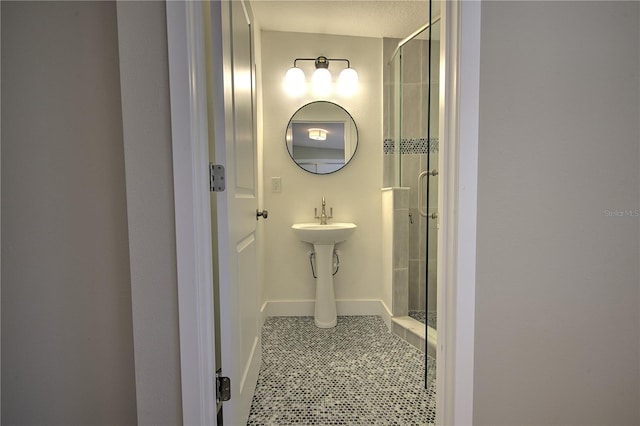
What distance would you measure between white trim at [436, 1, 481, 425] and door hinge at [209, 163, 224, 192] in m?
0.70

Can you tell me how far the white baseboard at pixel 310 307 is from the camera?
2.54 metres

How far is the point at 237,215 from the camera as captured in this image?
111 cm

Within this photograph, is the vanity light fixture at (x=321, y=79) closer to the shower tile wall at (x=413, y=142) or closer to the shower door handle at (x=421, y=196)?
the shower tile wall at (x=413, y=142)

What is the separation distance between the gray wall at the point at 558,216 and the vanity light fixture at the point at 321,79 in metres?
1.61

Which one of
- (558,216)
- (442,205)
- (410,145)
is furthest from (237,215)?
(410,145)

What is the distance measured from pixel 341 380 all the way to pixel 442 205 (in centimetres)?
115

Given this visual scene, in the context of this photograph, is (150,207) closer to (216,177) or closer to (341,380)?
(216,177)

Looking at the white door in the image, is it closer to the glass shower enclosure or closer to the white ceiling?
the white ceiling

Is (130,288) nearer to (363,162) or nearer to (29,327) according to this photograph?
(29,327)

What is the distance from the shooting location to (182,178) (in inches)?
33.2

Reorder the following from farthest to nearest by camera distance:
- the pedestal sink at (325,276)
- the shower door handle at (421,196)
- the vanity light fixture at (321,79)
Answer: the vanity light fixture at (321,79)
the pedestal sink at (325,276)
the shower door handle at (421,196)

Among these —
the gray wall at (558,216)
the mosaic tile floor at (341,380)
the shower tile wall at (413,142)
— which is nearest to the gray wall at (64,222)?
the mosaic tile floor at (341,380)

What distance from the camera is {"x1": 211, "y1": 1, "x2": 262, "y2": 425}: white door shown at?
3.15ft

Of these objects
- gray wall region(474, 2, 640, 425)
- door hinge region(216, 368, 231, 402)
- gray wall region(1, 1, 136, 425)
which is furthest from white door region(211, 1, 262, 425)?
gray wall region(474, 2, 640, 425)
